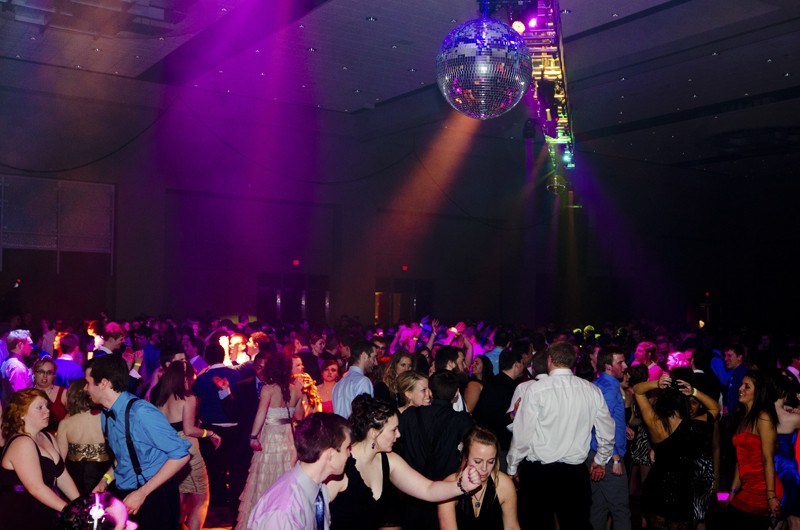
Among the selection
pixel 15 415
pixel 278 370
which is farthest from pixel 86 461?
pixel 278 370

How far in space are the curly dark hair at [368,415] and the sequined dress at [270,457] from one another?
90.0 inches

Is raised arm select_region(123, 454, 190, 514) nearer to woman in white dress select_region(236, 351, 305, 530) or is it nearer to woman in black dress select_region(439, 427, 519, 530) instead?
woman in black dress select_region(439, 427, 519, 530)

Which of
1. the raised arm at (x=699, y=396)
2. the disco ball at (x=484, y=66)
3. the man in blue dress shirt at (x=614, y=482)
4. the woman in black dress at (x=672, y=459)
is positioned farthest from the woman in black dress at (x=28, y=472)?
the raised arm at (x=699, y=396)

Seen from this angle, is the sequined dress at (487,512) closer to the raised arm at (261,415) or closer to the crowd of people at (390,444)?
the crowd of people at (390,444)

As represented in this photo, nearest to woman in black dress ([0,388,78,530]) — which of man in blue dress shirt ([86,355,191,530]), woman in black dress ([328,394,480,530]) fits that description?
man in blue dress shirt ([86,355,191,530])

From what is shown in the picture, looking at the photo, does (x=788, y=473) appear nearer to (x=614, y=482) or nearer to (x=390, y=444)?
(x=614, y=482)

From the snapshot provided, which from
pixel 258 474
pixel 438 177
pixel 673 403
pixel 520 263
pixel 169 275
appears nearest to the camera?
pixel 673 403

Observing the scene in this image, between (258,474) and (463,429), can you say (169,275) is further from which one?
(463,429)

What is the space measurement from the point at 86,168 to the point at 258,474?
11276 millimetres

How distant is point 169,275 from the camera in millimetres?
16359

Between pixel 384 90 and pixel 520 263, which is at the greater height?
pixel 384 90

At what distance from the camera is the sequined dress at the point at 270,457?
225 inches

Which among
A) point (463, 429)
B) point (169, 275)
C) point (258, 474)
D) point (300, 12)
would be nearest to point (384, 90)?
point (300, 12)

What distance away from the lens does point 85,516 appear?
2398 millimetres
